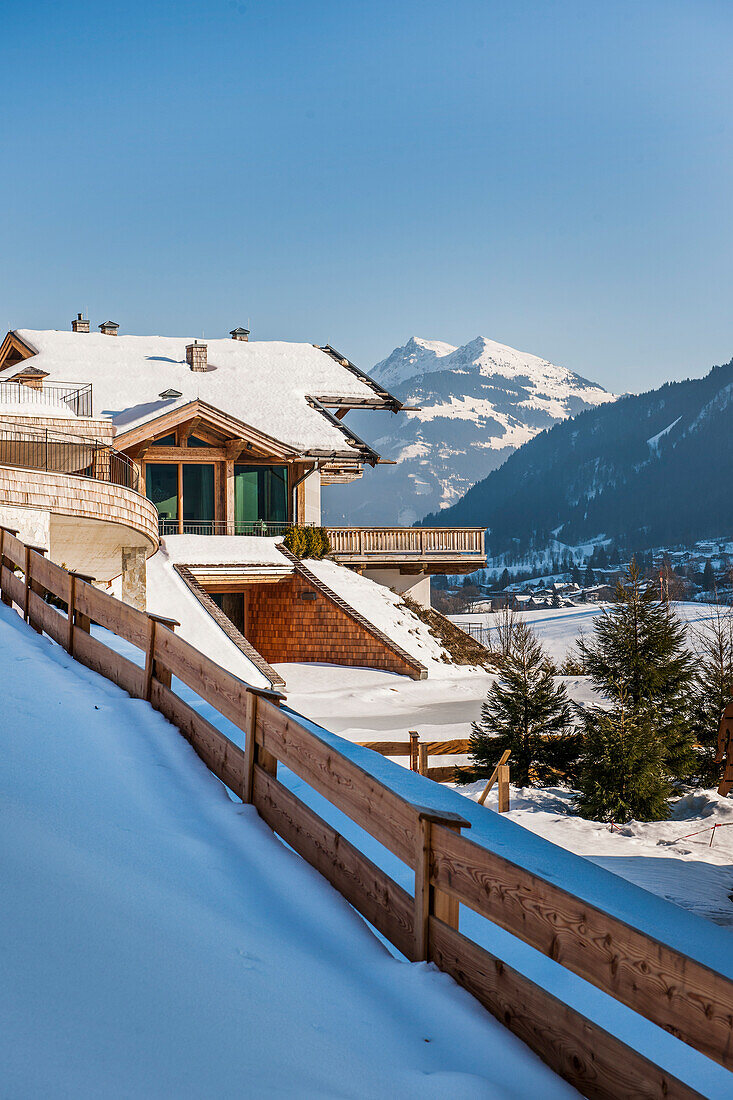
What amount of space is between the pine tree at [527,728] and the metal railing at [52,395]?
1456cm

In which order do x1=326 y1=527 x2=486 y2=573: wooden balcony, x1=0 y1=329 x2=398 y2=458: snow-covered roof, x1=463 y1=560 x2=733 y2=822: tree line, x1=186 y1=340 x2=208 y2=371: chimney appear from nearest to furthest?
x1=463 y1=560 x2=733 y2=822: tree line, x1=326 y1=527 x2=486 y2=573: wooden balcony, x1=0 y1=329 x2=398 y2=458: snow-covered roof, x1=186 y1=340 x2=208 y2=371: chimney

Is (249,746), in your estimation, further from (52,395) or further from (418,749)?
(52,395)

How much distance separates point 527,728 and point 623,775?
8.29 ft

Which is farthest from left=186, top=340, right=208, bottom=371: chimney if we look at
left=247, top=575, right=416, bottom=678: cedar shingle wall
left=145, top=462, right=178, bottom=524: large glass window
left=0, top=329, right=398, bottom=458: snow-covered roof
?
left=247, top=575, right=416, bottom=678: cedar shingle wall

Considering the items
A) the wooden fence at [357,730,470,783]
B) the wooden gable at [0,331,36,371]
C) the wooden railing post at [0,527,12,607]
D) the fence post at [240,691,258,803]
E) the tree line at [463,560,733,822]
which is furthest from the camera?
the wooden gable at [0,331,36,371]

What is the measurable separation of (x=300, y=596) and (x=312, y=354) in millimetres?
14939

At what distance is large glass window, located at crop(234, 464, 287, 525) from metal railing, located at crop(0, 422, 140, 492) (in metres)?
3.83

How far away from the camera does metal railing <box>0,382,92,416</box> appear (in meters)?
25.8

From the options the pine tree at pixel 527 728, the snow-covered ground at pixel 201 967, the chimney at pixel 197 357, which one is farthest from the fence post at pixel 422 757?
the chimney at pixel 197 357

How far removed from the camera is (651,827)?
606 inches

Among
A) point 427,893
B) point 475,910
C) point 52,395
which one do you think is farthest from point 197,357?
point 475,910

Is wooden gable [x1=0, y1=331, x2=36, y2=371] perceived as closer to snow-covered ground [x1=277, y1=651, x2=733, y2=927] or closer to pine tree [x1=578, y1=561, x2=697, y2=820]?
snow-covered ground [x1=277, y1=651, x2=733, y2=927]

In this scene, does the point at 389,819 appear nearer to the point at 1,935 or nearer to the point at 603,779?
the point at 1,935

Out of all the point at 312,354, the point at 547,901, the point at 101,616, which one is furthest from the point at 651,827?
the point at 312,354
